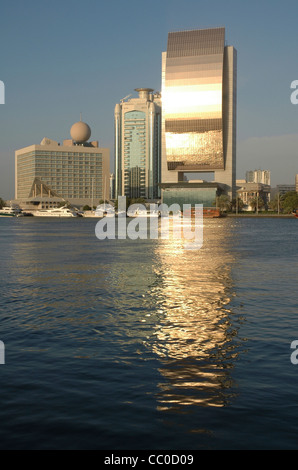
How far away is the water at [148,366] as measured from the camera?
1073 centimetres

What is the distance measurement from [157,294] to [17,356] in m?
12.4

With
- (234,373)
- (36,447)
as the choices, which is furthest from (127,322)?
(36,447)

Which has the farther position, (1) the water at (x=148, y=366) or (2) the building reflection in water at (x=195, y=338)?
(2) the building reflection in water at (x=195, y=338)

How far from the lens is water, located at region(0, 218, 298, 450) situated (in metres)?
10.7

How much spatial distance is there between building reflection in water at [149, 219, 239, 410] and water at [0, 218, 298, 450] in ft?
0.15

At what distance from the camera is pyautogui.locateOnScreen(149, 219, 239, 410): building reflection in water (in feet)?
42.2

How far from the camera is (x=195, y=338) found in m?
18.0

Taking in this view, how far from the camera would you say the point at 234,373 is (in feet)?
46.8

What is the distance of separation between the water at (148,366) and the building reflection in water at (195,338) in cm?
5

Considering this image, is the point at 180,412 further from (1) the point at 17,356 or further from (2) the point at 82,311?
(2) the point at 82,311

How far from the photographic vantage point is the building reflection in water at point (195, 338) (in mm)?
12855

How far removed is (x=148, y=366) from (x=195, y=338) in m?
3.55

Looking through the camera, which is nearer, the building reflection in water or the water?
the water

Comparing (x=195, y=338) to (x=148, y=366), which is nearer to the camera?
(x=148, y=366)
